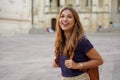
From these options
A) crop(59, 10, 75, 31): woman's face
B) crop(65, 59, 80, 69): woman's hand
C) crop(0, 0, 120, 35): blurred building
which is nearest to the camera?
crop(65, 59, 80, 69): woman's hand

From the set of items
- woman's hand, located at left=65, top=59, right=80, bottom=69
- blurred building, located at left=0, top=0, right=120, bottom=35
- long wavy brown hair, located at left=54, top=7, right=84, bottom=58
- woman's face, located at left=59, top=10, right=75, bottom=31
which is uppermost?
woman's face, located at left=59, top=10, right=75, bottom=31

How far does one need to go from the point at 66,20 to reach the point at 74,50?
0.97ft

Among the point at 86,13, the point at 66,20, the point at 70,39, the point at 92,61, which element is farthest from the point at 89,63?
the point at 86,13

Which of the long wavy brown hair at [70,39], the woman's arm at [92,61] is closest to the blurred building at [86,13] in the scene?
the long wavy brown hair at [70,39]

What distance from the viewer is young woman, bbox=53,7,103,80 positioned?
3.44 meters

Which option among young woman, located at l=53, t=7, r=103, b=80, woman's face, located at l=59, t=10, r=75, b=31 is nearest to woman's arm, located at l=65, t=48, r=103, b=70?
young woman, located at l=53, t=7, r=103, b=80

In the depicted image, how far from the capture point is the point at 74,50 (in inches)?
136

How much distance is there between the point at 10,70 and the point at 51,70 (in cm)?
112

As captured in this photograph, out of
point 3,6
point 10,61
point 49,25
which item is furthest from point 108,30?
point 10,61

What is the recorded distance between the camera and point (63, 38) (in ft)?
11.9

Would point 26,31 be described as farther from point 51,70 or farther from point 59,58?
point 59,58

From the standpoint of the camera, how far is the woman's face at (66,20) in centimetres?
352

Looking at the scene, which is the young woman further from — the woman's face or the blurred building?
the blurred building

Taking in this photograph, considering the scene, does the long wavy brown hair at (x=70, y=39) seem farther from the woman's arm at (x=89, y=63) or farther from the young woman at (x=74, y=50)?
the woman's arm at (x=89, y=63)
